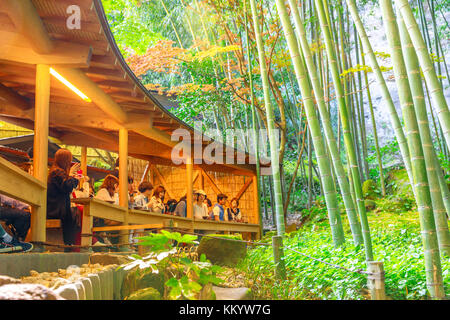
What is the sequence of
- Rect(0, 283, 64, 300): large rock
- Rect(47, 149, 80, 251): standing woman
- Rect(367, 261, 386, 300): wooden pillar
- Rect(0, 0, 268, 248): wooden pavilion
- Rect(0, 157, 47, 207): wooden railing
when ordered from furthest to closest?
Rect(47, 149, 80, 251): standing woman, Rect(0, 0, 268, 248): wooden pavilion, Rect(0, 157, 47, 207): wooden railing, Rect(367, 261, 386, 300): wooden pillar, Rect(0, 283, 64, 300): large rock

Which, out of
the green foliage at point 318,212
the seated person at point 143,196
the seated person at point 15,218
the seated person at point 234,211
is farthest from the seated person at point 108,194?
the green foliage at point 318,212

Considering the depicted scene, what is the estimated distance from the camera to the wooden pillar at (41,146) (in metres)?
3.30

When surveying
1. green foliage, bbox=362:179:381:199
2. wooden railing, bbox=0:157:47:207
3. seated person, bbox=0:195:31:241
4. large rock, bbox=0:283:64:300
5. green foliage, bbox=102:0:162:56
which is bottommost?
large rock, bbox=0:283:64:300

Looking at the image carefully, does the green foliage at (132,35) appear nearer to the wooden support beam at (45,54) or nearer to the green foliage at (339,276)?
the wooden support beam at (45,54)

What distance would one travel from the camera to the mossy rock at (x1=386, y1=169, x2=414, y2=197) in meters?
8.47

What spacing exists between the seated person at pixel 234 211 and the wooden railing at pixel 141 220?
1.12ft

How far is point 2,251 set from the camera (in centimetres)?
252

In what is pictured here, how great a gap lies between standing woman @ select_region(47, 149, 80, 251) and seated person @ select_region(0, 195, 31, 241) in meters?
0.19

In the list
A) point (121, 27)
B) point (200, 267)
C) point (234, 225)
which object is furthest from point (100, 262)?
point (121, 27)

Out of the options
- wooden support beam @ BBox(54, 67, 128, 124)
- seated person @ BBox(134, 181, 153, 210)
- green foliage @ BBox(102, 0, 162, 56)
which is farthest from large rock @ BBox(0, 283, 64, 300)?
green foliage @ BBox(102, 0, 162, 56)

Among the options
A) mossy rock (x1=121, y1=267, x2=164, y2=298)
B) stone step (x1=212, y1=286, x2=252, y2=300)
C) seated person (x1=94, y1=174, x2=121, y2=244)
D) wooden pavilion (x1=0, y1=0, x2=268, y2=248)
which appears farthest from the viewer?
seated person (x1=94, y1=174, x2=121, y2=244)

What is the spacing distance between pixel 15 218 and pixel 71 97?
1.73 m

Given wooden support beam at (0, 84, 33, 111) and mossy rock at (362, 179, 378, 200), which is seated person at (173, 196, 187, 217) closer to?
wooden support beam at (0, 84, 33, 111)
